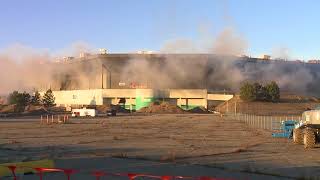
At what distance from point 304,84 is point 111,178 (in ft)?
551

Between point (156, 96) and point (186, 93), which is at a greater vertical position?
point (186, 93)

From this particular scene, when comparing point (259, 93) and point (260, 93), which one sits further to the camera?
point (260, 93)

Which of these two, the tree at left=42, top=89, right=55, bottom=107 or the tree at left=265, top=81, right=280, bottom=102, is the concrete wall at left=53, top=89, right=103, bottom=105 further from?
the tree at left=265, top=81, right=280, bottom=102

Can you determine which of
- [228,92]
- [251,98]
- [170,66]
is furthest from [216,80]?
[251,98]

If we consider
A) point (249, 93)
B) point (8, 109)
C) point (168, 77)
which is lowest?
point (8, 109)

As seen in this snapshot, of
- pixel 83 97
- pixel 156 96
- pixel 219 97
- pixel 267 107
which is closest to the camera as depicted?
pixel 267 107

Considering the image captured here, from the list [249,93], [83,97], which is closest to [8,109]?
[83,97]

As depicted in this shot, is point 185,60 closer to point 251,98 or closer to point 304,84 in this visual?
point 251,98

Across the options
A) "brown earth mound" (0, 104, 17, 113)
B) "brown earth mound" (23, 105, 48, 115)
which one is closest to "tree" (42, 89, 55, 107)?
"brown earth mound" (0, 104, 17, 113)

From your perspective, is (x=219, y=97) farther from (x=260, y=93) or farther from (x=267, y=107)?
(x=267, y=107)

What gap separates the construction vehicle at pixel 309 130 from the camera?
31.7m

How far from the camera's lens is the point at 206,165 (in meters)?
21.9

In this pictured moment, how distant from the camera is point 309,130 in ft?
105

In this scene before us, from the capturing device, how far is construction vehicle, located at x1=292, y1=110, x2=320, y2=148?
31.7 meters
